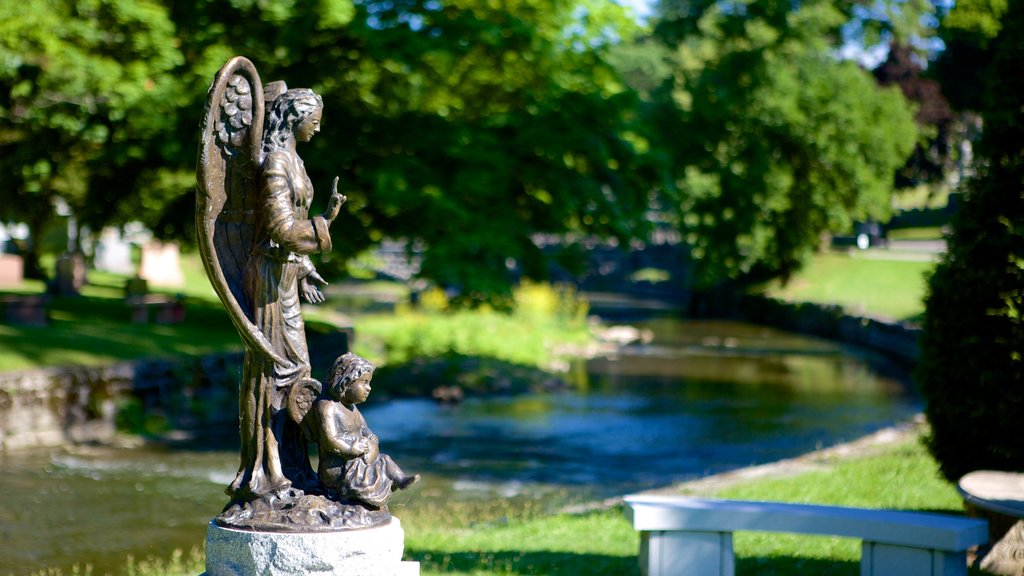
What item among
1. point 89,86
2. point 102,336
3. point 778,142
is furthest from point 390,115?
point 778,142

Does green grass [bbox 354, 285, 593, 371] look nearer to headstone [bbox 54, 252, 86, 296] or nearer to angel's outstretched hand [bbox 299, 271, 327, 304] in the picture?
headstone [bbox 54, 252, 86, 296]

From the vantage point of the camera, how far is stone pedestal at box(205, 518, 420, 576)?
652 centimetres

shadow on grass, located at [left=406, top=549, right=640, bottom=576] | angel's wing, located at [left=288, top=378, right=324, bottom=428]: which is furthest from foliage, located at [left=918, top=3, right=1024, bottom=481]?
angel's wing, located at [left=288, top=378, right=324, bottom=428]

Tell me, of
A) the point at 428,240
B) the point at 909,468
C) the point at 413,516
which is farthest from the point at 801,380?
the point at 413,516

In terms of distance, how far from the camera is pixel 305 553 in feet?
21.4

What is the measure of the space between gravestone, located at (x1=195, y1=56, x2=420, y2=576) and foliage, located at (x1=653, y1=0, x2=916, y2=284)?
32677 millimetres

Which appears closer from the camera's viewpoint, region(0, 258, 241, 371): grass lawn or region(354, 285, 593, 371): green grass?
region(0, 258, 241, 371): grass lawn

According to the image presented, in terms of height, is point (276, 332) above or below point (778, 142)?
below

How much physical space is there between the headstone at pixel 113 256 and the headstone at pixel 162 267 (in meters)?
6.03

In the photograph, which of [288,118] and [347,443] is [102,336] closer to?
[288,118]

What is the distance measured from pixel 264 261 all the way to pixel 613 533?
16.9ft

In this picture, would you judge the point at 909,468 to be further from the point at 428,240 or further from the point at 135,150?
the point at 135,150

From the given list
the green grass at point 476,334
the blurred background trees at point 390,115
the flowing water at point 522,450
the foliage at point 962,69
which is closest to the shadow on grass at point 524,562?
the flowing water at point 522,450

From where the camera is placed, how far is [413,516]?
12594 mm
